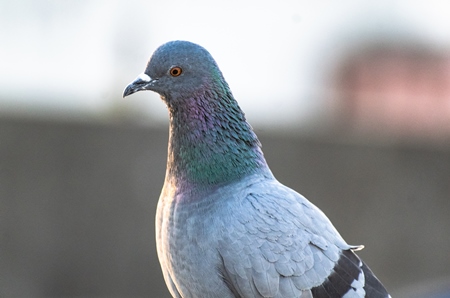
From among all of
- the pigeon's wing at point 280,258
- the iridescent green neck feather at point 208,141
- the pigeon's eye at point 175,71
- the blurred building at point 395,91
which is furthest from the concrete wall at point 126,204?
the pigeon's wing at point 280,258

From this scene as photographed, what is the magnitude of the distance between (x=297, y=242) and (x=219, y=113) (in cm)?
84

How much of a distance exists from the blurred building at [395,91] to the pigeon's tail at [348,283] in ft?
20.7

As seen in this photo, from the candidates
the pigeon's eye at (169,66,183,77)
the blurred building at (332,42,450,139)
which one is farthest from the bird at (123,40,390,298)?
the blurred building at (332,42,450,139)

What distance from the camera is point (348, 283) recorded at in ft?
12.8

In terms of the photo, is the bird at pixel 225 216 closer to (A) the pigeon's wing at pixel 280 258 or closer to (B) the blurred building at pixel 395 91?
(A) the pigeon's wing at pixel 280 258

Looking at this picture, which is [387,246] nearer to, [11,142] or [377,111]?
[377,111]

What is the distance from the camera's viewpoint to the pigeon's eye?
4137 millimetres

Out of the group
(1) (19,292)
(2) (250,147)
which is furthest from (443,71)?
(2) (250,147)

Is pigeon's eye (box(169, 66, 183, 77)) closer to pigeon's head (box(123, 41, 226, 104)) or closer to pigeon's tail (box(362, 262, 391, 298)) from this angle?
pigeon's head (box(123, 41, 226, 104))

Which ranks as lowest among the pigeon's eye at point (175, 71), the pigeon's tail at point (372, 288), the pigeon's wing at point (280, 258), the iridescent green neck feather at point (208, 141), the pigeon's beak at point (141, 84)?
the pigeon's tail at point (372, 288)

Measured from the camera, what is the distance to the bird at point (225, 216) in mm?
3857

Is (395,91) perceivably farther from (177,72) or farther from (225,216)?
(225,216)

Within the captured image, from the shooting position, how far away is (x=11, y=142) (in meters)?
8.87

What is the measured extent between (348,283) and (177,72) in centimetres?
142
